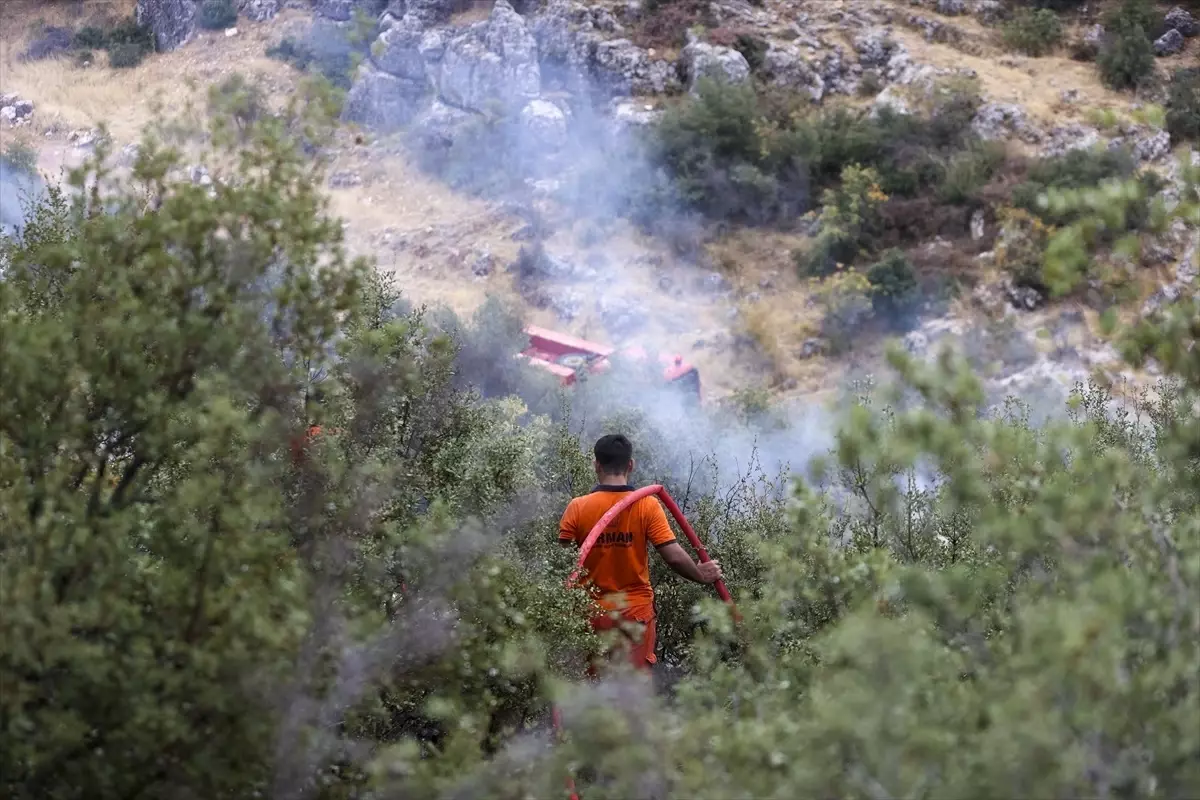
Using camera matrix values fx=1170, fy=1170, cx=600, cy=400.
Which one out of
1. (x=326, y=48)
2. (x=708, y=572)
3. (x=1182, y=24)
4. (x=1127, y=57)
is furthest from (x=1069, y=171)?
(x=708, y=572)

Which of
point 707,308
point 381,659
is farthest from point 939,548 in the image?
point 707,308

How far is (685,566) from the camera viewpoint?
4.47 metres

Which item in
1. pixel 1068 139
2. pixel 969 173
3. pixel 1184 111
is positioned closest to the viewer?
pixel 969 173

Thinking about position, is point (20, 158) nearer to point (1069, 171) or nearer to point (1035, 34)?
point (1069, 171)

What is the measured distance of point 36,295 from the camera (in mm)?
3924

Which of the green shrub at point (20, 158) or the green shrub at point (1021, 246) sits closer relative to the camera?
the green shrub at point (1021, 246)

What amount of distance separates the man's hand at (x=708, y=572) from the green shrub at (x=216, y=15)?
911 inches

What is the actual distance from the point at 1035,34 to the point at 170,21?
57.3ft

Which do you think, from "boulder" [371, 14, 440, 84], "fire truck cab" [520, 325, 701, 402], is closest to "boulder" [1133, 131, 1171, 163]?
"fire truck cab" [520, 325, 701, 402]

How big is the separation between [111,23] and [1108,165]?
20460 mm

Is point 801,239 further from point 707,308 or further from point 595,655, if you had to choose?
point 595,655

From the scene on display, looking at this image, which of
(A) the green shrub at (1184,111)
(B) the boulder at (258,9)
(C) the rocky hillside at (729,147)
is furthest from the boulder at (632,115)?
(B) the boulder at (258,9)

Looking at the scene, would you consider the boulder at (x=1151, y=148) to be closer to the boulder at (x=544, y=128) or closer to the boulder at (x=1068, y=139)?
the boulder at (x=1068, y=139)

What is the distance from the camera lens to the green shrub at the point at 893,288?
16641 millimetres
